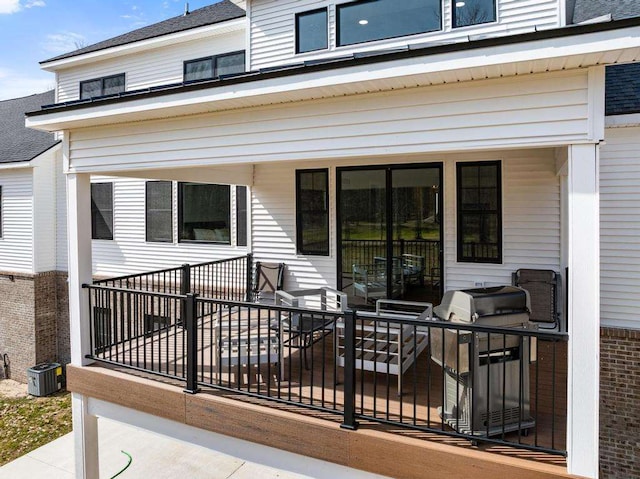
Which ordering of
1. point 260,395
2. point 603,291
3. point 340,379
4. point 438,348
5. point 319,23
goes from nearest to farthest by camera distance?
point 438,348
point 260,395
point 340,379
point 603,291
point 319,23

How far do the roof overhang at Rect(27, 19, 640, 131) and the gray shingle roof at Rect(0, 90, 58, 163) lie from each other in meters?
9.52

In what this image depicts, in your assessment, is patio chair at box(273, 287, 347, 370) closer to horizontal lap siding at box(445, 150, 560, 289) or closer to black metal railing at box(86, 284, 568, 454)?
black metal railing at box(86, 284, 568, 454)

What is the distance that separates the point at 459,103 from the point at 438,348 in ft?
6.79

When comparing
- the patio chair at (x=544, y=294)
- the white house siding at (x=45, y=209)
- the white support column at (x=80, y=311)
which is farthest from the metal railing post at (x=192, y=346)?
the white house siding at (x=45, y=209)

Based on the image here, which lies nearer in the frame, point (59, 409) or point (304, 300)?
point (304, 300)

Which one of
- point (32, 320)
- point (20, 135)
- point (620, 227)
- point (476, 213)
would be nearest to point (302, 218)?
point (476, 213)

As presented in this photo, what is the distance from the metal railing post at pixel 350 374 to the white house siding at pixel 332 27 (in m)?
3.86

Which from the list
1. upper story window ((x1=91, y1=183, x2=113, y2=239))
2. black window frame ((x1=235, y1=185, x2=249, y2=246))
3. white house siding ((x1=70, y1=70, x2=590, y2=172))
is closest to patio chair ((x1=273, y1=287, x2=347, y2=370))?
white house siding ((x1=70, y1=70, x2=590, y2=172))

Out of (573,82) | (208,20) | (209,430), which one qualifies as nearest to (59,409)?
(209,430)

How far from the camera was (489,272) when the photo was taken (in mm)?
6648

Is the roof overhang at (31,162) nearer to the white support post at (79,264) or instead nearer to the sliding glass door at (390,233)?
the white support post at (79,264)

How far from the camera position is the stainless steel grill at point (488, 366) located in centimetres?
357

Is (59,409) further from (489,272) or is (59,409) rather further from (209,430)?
(489,272)

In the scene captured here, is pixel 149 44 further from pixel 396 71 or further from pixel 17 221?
pixel 396 71
